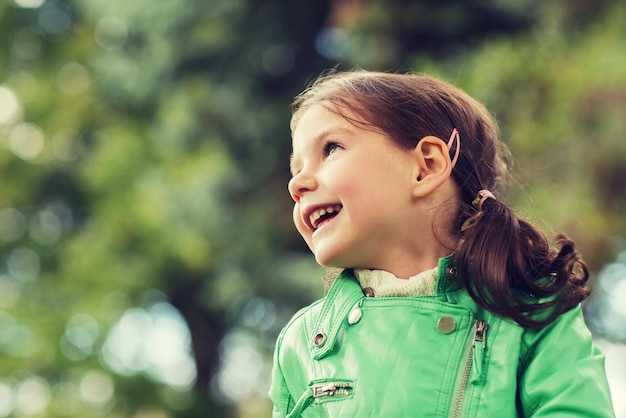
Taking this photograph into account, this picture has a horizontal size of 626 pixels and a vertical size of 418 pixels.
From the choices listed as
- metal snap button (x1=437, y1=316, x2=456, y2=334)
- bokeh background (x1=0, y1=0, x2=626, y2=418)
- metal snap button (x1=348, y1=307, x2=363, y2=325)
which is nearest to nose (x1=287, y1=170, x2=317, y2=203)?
metal snap button (x1=348, y1=307, x2=363, y2=325)

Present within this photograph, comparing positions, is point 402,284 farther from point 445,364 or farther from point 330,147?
point 330,147

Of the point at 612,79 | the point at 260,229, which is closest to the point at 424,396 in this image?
the point at 612,79

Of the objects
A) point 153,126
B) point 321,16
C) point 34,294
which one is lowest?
point 34,294

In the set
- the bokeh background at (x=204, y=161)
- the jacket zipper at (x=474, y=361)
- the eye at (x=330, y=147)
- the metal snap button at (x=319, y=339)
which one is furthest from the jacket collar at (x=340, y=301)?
the bokeh background at (x=204, y=161)

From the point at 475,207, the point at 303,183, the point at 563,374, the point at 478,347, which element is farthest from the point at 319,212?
the point at 563,374

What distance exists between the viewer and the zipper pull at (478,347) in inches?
59.9

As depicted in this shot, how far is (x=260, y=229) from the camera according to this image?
8.18m

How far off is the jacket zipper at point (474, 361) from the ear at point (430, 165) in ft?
0.99

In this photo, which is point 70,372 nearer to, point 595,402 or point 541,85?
point 541,85

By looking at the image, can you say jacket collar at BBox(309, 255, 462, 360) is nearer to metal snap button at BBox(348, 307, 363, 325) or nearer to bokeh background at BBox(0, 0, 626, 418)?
metal snap button at BBox(348, 307, 363, 325)

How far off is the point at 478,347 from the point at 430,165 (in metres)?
0.40

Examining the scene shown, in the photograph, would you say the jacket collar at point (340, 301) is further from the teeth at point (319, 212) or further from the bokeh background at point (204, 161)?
the bokeh background at point (204, 161)

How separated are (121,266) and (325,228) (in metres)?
8.87

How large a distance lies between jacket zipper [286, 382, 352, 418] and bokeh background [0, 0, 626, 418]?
9.50 ft
